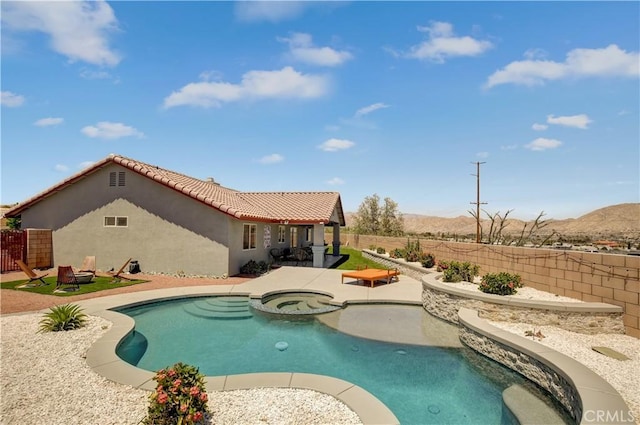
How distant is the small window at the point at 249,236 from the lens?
19.7 m

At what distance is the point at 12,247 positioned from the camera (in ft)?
58.3

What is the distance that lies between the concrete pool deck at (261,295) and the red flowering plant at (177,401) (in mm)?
997

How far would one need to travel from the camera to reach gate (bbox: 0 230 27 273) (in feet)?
56.9

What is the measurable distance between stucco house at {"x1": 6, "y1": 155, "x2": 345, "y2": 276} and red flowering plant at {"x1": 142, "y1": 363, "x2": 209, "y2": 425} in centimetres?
1253

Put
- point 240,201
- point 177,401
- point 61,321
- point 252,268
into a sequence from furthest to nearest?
point 240,201 → point 252,268 → point 61,321 → point 177,401

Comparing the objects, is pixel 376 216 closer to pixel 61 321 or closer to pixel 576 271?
pixel 576 271

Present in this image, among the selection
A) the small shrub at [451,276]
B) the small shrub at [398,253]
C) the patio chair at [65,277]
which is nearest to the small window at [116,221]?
the patio chair at [65,277]

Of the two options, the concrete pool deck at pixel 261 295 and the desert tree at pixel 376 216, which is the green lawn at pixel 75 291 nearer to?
the concrete pool deck at pixel 261 295

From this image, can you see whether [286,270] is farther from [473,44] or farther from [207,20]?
[473,44]

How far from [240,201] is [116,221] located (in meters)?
8.34

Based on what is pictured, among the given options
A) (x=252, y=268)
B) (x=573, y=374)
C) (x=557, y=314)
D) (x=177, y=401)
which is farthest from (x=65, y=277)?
(x=557, y=314)

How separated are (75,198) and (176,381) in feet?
65.2

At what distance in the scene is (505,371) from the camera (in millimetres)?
7500

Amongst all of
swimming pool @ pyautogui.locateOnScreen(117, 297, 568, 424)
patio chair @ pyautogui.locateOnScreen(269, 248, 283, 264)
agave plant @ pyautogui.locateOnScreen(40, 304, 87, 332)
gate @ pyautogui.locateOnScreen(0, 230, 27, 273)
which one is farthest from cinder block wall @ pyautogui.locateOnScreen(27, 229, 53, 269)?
patio chair @ pyautogui.locateOnScreen(269, 248, 283, 264)
